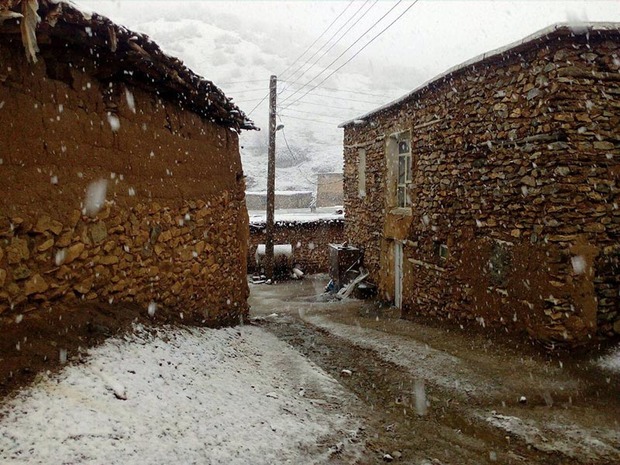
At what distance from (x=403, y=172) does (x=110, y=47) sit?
366 inches

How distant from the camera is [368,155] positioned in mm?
13672

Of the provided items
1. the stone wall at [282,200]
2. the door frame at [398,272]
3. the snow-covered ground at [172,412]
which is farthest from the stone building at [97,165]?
the stone wall at [282,200]

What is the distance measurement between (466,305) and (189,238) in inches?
209

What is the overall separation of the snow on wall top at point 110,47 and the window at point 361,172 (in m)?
8.86

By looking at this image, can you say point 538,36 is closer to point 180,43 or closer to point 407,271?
point 407,271

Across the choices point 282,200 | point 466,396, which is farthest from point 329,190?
point 466,396

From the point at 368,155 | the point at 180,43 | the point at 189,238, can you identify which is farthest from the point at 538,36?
the point at 180,43

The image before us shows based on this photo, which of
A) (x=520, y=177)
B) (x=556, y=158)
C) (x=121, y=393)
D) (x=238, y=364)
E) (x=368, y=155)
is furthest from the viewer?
(x=368, y=155)

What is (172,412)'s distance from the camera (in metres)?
3.25

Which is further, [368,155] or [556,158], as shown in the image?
[368,155]

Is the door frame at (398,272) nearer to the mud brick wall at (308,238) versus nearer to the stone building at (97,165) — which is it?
the stone building at (97,165)

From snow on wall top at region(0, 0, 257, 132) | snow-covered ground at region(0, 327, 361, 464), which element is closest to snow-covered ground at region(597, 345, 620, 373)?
snow-covered ground at region(0, 327, 361, 464)

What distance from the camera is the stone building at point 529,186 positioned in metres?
6.29

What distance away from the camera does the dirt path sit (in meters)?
4.18
